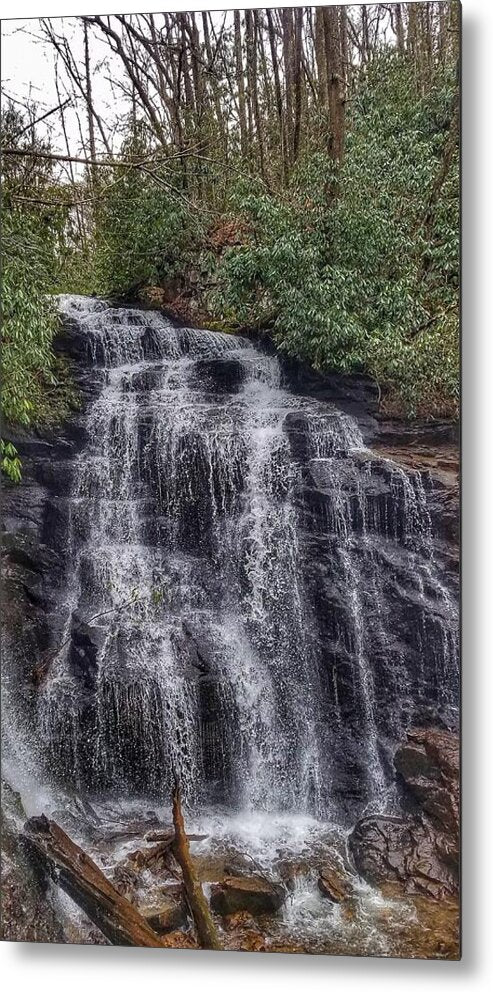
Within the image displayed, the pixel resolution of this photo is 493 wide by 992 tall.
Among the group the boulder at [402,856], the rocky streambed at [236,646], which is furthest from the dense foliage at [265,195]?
the boulder at [402,856]

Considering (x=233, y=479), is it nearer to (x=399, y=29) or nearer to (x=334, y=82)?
(x=334, y=82)

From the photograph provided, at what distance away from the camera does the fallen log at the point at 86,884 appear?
10.4 feet

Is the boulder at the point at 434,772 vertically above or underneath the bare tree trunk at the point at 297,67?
underneath

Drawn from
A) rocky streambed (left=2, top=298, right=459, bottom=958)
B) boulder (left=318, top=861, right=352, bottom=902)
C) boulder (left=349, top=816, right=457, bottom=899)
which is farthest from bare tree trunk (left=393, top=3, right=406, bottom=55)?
boulder (left=318, top=861, right=352, bottom=902)

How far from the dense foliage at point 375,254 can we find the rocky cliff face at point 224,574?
14 centimetres

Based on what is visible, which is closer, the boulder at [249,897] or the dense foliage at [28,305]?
the boulder at [249,897]

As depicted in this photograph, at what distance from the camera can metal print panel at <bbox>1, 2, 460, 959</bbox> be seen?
3.09 m

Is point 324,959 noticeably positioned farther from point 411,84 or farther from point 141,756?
point 411,84

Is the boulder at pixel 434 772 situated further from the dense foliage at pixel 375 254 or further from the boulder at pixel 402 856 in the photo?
the dense foliage at pixel 375 254

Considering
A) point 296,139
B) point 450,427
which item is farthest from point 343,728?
point 296,139

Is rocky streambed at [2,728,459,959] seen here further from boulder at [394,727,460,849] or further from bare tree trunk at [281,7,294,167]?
bare tree trunk at [281,7,294,167]

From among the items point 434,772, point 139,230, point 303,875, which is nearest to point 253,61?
point 139,230

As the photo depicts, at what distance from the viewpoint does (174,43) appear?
3176 millimetres

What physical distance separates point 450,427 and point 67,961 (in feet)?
7.07
